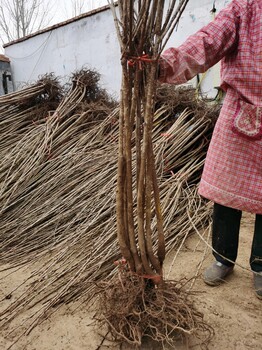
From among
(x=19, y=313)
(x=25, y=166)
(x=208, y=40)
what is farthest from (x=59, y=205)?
(x=208, y=40)

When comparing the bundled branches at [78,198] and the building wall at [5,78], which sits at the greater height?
the bundled branches at [78,198]

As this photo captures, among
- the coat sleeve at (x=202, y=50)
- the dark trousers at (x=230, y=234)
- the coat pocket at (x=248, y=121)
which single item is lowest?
the dark trousers at (x=230, y=234)

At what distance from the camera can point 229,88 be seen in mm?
1458

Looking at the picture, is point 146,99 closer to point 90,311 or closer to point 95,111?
point 90,311


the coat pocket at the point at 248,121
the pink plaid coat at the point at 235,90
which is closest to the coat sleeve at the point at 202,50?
the pink plaid coat at the point at 235,90

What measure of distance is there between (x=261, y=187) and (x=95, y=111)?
Result: 2529mm

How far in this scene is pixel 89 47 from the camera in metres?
6.30

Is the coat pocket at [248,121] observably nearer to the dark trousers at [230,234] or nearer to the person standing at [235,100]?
the person standing at [235,100]

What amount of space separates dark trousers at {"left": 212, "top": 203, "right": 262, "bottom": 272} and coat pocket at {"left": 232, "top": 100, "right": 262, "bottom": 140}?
389 mm

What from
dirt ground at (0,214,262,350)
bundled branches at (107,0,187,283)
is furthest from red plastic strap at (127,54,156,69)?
dirt ground at (0,214,262,350)

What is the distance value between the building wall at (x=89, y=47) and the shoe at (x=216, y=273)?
9.49ft

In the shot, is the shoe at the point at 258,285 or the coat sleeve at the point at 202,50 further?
the shoe at the point at 258,285

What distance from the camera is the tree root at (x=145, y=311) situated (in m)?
1.16

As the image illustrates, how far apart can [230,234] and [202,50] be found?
0.88 m
